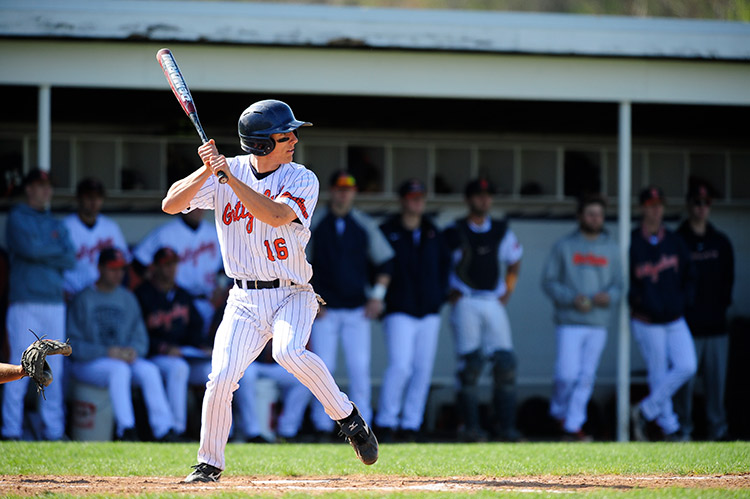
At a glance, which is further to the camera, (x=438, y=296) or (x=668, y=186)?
(x=668, y=186)

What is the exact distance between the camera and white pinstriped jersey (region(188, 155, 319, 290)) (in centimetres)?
448

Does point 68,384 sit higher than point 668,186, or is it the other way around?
point 668,186

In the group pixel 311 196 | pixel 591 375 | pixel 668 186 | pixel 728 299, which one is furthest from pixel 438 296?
pixel 311 196

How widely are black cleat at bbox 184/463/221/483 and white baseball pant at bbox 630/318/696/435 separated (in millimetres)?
4770

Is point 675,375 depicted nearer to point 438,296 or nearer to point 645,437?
point 645,437

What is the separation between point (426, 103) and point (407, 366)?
104 inches

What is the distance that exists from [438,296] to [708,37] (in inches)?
119

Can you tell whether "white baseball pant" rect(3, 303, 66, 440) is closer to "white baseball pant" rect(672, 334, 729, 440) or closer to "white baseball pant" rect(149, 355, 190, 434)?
"white baseball pant" rect(149, 355, 190, 434)

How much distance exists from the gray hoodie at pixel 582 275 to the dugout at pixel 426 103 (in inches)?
11.0

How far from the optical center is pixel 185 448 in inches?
249

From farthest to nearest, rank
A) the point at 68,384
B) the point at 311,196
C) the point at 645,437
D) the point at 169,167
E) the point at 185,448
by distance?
the point at 169,167, the point at 645,437, the point at 68,384, the point at 185,448, the point at 311,196

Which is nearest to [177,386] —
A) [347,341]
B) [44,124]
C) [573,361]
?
[347,341]

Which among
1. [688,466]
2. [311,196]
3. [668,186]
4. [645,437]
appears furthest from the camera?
[668,186]

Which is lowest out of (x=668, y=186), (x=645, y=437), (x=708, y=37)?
(x=645, y=437)
